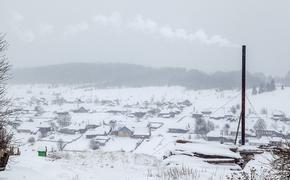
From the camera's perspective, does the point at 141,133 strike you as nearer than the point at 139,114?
Yes

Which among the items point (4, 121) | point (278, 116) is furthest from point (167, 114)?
point (4, 121)

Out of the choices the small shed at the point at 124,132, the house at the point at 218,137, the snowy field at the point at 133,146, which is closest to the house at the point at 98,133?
the snowy field at the point at 133,146

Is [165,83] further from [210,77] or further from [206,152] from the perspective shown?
[206,152]

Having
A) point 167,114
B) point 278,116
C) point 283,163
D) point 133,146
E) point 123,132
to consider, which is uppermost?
point 283,163

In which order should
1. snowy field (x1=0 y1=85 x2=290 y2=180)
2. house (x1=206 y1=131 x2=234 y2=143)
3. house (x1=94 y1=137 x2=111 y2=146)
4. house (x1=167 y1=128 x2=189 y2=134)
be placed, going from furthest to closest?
house (x1=167 y1=128 x2=189 y2=134), house (x1=206 y1=131 x2=234 y2=143), house (x1=94 y1=137 x2=111 y2=146), snowy field (x1=0 y1=85 x2=290 y2=180)

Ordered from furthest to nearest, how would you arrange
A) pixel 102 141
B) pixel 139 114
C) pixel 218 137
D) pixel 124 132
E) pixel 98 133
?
pixel 139 114 < pixel 124 132 < pixel 98 133 < pixel 218 137 < pixel 102 141

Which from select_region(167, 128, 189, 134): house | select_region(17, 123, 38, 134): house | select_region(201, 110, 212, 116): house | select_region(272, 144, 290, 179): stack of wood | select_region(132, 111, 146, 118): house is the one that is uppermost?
select_region(272, 144, 290, 179): stack of wood

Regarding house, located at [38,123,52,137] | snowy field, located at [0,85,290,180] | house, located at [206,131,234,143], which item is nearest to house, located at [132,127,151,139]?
snowy field, located at [0,85,290,180]

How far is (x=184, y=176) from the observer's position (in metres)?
8.30

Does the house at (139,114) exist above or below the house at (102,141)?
above

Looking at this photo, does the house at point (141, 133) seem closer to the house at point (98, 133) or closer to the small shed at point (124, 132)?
the small shed at point (124, 132)

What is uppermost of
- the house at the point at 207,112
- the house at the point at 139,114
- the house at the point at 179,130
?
the house at the point at 207,112

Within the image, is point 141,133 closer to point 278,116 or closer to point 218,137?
point 218,137

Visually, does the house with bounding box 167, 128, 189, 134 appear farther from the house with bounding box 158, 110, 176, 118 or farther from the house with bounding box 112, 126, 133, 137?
the house with bounding box 158, 110, 176, 118
